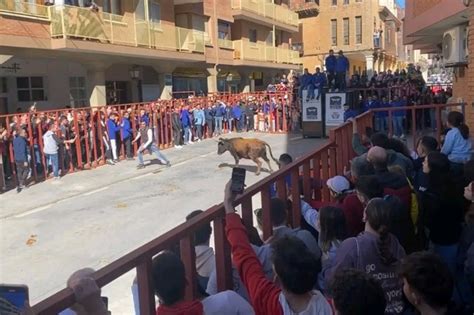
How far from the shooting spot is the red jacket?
2.60 m

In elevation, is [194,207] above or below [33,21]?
below

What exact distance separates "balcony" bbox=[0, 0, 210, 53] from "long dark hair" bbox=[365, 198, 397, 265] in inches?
639

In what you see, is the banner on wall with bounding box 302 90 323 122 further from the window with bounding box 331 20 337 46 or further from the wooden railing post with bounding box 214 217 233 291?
the window with bounding box 331 20 337 46

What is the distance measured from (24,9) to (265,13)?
23140 mm

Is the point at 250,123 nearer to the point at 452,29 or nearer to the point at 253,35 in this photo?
the point at 253,35

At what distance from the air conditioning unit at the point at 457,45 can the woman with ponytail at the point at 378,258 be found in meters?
10.9

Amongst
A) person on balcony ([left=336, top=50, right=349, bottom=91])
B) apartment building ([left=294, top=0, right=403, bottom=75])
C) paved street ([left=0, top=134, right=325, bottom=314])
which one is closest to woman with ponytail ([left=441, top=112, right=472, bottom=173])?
paved street ([left=0, top=134, right=325, bottom=314])

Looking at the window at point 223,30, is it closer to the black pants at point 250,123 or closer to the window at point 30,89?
the black pants at point 250,123

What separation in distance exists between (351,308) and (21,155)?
1347 cm

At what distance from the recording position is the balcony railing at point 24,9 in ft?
54.9

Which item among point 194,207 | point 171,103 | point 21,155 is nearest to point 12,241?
point 194,207

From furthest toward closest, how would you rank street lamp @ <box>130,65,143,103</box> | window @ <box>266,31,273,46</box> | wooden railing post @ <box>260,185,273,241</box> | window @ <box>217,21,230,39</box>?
1. window @ <box>266,31,273,46</box>
2. window @ <box>217,21,230,39</box>
3. street lamp @ <box>130,65,143,103</box>
4. wooden railing post @ <box>260,185,273,241</box>

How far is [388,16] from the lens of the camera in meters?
55.8

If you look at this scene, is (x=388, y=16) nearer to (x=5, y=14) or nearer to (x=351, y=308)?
(x=5, y=14)
